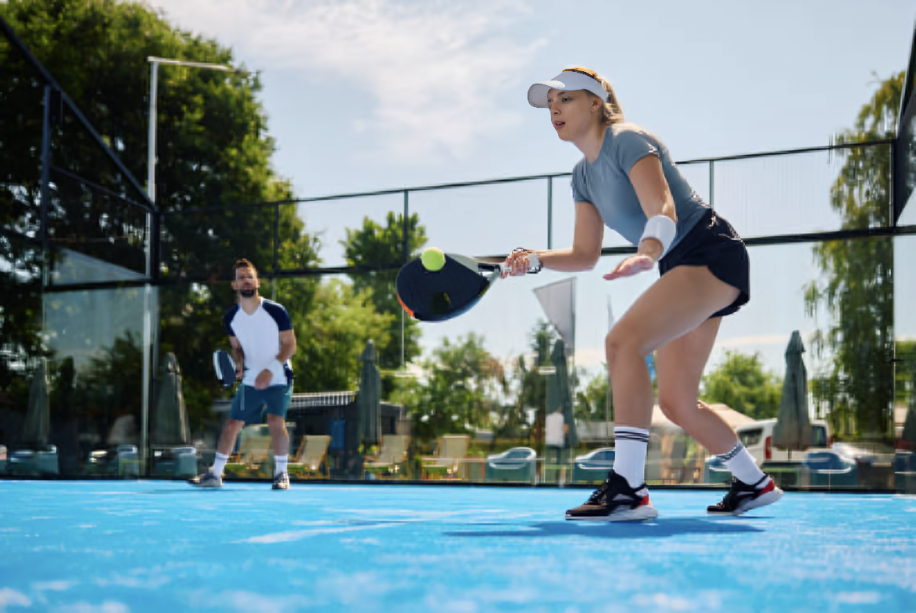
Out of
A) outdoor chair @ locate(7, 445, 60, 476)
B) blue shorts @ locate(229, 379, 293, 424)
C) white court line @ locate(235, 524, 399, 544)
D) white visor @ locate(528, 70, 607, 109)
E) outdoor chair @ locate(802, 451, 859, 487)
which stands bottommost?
outdoor chair @ locate(7, 445, 60, 476)

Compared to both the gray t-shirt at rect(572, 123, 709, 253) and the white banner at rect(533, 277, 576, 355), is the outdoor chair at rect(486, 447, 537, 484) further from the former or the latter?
the gray t-shirt at rect(572, 123, 709, 253)

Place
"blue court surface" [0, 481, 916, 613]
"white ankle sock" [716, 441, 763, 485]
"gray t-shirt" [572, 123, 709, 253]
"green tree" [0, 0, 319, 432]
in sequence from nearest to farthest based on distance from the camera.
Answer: "blue court surface" [0, 481, 916, 613]
"gray t-shirt" [572, 123, 709, 253]
"white ankle sock" [716, 441, 763, 485]
"green tree" [0, 0, 319, 432]

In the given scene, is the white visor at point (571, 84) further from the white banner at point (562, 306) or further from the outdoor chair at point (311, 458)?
the outdoor chair at point (311, 458)

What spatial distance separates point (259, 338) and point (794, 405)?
6.22 m

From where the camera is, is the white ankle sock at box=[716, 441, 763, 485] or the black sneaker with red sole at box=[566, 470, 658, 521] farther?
the white ankle sock at box=[716, 441, 763, 485]

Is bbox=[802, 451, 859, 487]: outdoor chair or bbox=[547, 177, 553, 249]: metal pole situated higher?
bbox=[547, 177, 553, 249]: metal pole

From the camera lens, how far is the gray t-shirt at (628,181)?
3.76m

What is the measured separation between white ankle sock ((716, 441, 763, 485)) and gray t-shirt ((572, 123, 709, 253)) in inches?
33.7

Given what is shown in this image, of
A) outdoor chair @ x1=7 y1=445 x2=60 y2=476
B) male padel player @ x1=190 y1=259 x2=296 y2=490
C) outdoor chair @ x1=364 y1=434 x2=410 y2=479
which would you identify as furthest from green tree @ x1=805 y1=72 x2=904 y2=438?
outdoor chair @ x1=7 y1=445 x2=60 y2=476

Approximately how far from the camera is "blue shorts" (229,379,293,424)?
766 centimetres

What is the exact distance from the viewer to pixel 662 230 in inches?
137

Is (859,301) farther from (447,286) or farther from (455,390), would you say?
(447,286)

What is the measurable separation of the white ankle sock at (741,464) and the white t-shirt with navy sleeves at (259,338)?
436cm

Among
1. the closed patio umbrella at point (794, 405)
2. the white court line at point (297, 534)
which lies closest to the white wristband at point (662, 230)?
the white court line at point (297, 534)
